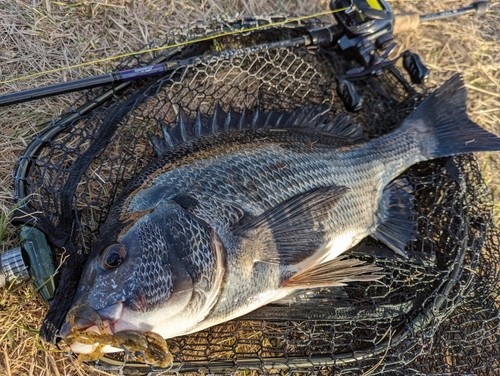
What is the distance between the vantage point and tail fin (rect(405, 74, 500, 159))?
2.87m

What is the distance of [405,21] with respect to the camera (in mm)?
3150

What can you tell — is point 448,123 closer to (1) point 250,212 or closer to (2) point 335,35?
(2) point 335,35

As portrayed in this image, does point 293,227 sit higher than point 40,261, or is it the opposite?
point 40,261

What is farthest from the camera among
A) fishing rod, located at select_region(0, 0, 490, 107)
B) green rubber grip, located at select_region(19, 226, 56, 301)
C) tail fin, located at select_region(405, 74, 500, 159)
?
tail fin, located at select_region(405, 74, 500, 159)

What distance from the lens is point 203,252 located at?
193cm

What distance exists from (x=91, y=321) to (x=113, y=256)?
274mm

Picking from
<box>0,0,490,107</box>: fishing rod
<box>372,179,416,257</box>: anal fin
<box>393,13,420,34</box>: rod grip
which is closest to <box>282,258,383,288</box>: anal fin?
<box>372,179,416,257</box>: anal fin

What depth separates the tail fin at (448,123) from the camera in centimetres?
287

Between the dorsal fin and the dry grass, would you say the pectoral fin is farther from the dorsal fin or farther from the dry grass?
the dry grass

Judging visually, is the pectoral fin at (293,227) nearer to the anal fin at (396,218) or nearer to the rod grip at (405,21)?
the anal fin at (396,218)

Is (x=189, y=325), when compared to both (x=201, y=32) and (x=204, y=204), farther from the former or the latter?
(x=201, y=32)

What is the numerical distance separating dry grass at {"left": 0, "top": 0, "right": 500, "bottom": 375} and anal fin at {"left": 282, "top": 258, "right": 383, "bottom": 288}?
4.34ft

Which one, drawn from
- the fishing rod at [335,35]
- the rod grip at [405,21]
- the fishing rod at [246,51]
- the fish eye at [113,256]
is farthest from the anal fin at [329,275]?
the rod grip at [405,21]

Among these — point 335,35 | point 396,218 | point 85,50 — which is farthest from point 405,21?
point 85,50
